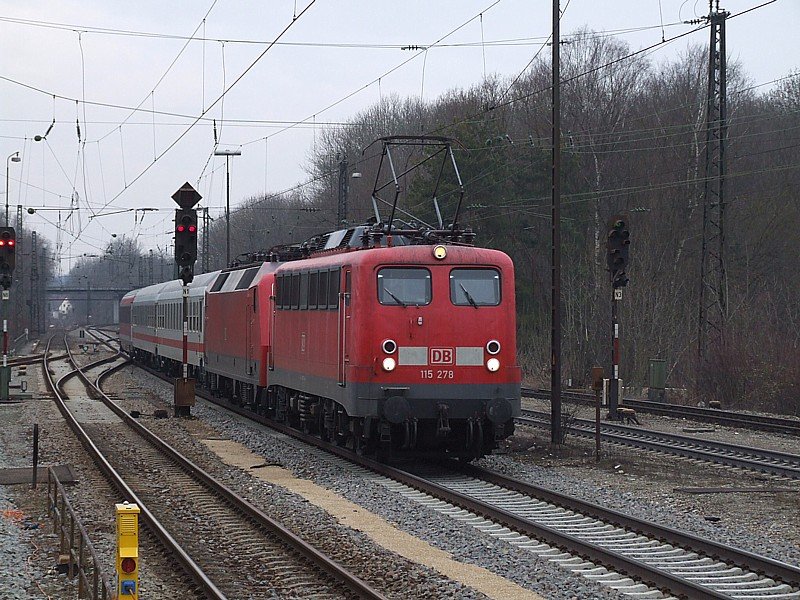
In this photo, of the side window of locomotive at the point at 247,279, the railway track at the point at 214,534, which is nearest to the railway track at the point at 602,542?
the railway track at the point at 214,534

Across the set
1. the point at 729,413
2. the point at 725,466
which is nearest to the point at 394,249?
the point at 725,466

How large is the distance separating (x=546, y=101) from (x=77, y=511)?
42.1 metres

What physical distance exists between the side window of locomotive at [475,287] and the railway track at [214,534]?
431 cm

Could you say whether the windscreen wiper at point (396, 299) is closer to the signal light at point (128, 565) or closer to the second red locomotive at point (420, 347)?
the second red locomotive at point (420, 347)

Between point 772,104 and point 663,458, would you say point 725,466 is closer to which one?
point 663,458

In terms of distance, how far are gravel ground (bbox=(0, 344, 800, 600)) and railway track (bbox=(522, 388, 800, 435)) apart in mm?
650

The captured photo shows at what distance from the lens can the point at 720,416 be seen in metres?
25.3

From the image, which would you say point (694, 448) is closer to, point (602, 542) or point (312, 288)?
point (312, 288)

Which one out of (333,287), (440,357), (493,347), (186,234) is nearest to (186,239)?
(186,234)

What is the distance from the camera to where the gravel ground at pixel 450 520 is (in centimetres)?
993

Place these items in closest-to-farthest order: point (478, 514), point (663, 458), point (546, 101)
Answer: point (478, 514) → point (663, 458) → point (546, 101)

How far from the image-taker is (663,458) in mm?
18312

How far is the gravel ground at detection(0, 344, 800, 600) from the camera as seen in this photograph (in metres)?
9.93

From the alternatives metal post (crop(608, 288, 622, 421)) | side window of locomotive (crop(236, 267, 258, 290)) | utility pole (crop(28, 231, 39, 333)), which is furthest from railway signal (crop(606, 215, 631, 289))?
utility pole (crop(28, 231, 39, 333))
